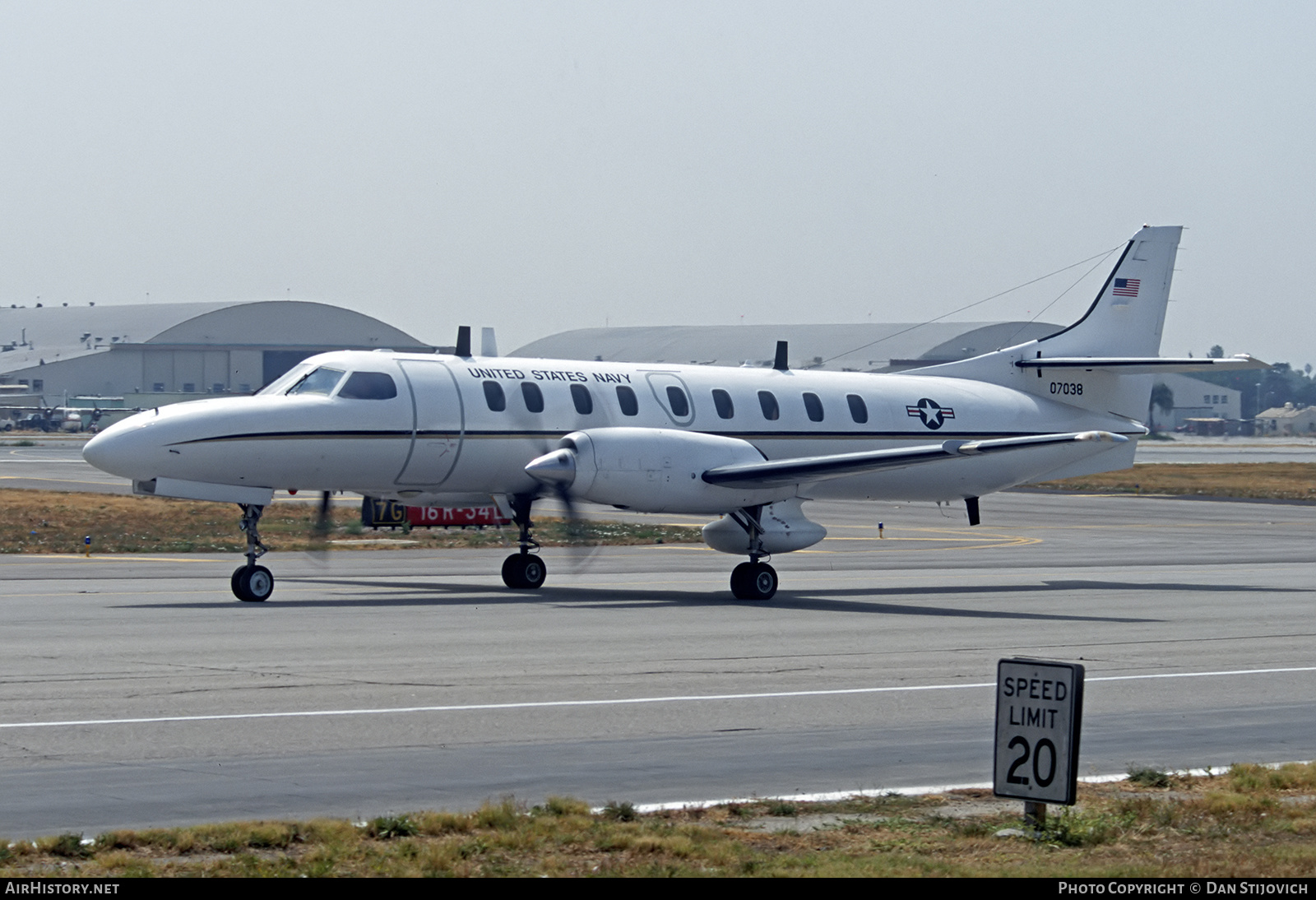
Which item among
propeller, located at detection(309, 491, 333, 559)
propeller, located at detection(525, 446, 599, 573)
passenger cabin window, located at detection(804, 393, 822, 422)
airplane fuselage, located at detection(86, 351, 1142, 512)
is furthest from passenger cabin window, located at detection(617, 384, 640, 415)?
propeller, located at detection(309, 491, 333, 559)

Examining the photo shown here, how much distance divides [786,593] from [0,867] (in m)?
18.6

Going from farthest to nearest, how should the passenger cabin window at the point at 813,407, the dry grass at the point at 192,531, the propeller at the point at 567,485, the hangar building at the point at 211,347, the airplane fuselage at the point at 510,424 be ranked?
the hangar building at the point at 211,347 → the dry grass at the point at 192,531 → the passenger cabin window at the point at 813,407 → the propeller at the point at 567,485 → the airplane fuselage at the point at 510,424

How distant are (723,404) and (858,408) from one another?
2.90 meters

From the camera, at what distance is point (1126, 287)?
3148cm

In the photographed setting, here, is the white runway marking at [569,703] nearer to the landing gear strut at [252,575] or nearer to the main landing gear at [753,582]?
the main landing gear at [753,582]

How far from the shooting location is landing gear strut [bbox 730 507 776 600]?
79.2 feet

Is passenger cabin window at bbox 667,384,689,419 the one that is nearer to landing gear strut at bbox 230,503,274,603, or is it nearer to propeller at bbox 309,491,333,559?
propeller at bbox 309,491,333,559

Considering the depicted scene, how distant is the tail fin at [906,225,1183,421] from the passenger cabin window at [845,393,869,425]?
3.11 meters

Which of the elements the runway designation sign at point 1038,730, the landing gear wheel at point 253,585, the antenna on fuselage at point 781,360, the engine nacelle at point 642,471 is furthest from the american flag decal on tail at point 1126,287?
the runway designation sign at point 1038,730

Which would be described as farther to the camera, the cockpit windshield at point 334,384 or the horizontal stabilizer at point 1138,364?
the horizontal stabilizer at point 1138,364

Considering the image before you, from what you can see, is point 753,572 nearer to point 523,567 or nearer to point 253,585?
point 523,567

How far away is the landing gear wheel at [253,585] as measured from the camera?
22266mm

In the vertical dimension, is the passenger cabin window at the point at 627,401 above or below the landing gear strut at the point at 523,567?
above

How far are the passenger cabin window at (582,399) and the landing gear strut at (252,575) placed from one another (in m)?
5.26
